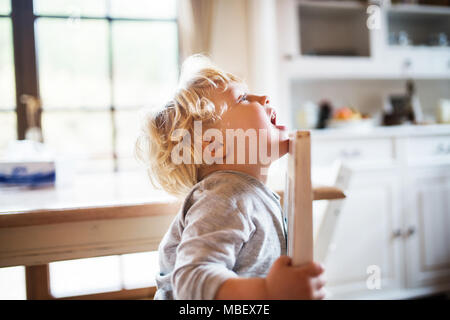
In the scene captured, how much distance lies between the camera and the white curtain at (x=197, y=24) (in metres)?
1.80

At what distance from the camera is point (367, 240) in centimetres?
179

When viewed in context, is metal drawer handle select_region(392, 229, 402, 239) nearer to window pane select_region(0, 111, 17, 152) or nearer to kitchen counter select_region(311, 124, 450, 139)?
kitchen counter select_region(311, 124, 450, 139)

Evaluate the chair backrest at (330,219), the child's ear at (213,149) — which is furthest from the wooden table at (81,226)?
the child's ear at (213,149)

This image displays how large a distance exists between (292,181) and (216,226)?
0.13 meters

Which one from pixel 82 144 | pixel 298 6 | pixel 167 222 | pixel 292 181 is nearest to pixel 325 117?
pixel 298 6

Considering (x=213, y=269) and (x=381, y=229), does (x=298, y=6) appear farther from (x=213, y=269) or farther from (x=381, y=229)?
(x=213, y=269)

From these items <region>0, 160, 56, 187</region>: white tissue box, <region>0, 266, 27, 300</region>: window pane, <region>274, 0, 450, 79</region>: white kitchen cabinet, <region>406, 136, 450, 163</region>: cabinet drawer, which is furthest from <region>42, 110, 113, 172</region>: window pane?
<region>406, 136, 450, 163</region>: cabinet drawer

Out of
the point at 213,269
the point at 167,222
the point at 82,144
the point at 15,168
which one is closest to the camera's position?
the point at 213,269

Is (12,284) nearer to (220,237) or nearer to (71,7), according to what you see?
(220,237)

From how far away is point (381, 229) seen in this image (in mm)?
1804

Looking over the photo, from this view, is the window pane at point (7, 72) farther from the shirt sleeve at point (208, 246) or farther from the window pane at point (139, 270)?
the shirt sleeve at point (208, 246)

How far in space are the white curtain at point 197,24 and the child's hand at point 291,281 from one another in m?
1.55

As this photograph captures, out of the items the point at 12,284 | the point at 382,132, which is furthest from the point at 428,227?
the point at 12,284

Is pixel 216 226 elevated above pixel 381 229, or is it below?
above
